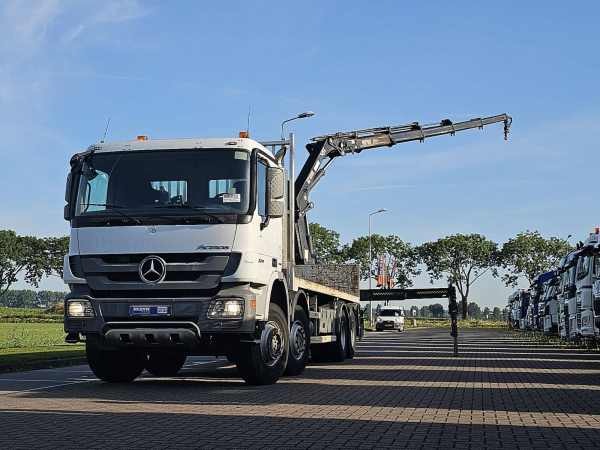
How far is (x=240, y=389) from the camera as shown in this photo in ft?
41.9

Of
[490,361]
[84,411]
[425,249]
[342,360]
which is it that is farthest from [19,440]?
[425,249]

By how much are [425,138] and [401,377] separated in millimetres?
15121

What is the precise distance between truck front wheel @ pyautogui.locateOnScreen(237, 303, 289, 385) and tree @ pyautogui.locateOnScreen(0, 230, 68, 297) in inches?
3390

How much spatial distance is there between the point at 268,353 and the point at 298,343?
2044 mm

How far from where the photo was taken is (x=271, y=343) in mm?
12945

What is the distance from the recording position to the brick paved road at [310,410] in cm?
775

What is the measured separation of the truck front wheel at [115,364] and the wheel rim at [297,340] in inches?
97.1

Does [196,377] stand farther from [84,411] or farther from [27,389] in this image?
[84,411]

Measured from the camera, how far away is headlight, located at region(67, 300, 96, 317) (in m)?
12.2

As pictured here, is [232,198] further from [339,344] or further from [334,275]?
[339,344]

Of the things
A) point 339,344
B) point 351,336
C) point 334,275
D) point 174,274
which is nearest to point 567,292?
point 351,336

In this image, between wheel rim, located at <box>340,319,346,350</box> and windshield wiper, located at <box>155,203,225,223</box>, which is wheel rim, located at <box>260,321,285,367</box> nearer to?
windshield wiper, located at <box>155,203,225,223</box>

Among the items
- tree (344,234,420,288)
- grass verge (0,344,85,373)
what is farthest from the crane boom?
tree (344,234,420,288)

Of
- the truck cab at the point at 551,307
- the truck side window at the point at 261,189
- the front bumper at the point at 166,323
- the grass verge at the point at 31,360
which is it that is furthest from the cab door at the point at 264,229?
the truck cab at the point at 551,307
